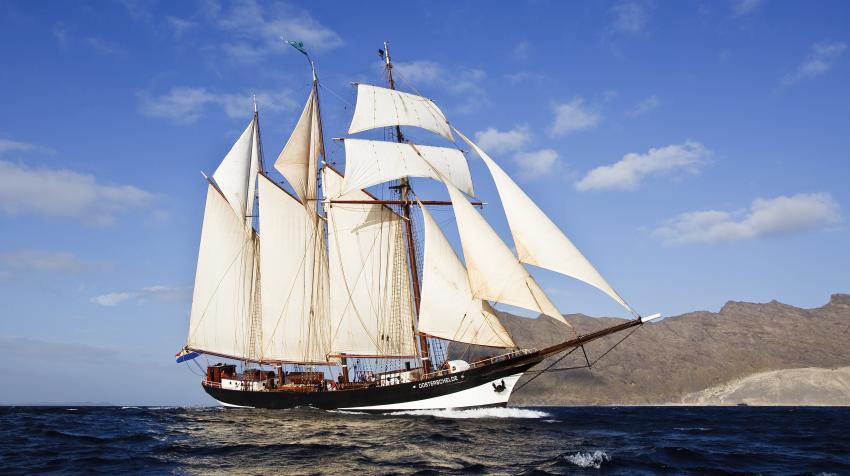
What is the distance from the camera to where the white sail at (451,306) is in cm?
5025

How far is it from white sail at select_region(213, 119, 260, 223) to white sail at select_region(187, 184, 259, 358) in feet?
3.11

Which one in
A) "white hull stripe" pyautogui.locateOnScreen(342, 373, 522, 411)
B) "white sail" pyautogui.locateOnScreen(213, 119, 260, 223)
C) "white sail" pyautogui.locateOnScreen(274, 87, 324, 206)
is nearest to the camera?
"white hull stripe" pyautogui.locateOnScreen(342, 373, 522, 411)

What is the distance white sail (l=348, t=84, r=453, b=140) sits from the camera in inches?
2416

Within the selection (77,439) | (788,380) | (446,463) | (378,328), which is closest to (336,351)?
(378,328)

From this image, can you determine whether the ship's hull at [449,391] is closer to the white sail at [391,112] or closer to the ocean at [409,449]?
the ocean at [409,449]

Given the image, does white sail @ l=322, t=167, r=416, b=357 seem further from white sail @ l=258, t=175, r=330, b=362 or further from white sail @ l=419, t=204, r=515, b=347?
white sail @ l=419, t=204, r=515, b=347

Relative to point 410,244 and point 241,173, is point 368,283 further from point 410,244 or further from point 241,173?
point 241,173

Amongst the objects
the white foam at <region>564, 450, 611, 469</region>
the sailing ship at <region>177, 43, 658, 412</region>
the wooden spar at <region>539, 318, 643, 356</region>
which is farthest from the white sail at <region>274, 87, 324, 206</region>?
the white foam at <region>564, 450, 611, 469</region>

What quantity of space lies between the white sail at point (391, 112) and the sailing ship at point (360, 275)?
5.2 inches

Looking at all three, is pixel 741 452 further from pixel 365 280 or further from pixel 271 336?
pixel 271 336

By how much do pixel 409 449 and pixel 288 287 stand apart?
1444 inches

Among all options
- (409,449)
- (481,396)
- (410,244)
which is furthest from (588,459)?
(410,244)

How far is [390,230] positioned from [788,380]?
168658mm

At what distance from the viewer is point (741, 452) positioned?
29766 millimetres
